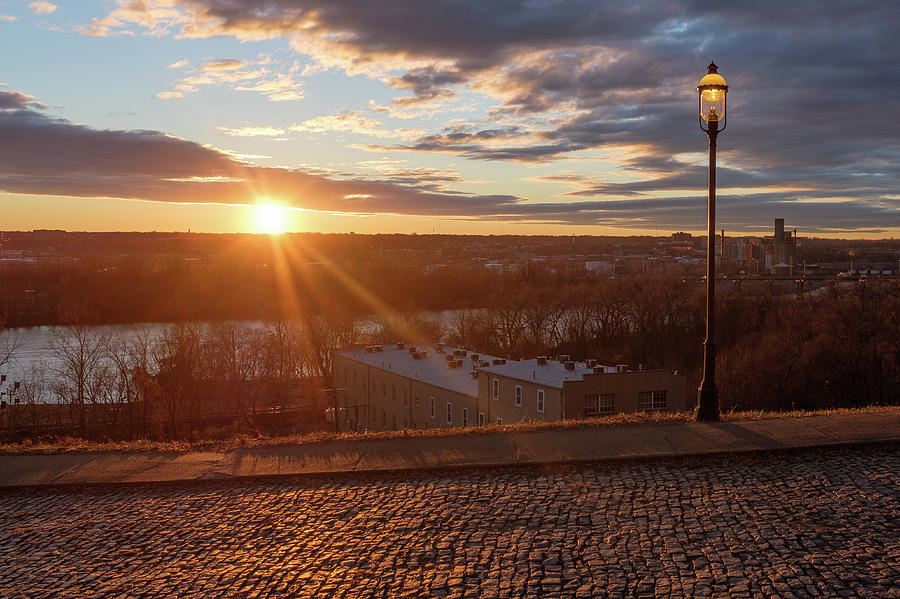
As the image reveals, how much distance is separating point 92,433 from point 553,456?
1162 inches

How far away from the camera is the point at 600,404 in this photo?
27.7 meters

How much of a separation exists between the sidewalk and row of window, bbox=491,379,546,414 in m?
17.9

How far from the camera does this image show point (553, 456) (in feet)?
27.0

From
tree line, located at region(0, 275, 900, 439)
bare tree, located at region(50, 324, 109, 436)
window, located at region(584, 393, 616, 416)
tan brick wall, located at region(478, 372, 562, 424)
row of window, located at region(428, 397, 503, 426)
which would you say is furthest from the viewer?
bare tree, located at region(50, 324, 109, 436)

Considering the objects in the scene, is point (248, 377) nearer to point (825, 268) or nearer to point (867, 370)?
point (867, 370)

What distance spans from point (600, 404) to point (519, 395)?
300cm

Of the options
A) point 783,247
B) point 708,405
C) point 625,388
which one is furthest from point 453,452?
point 783,247

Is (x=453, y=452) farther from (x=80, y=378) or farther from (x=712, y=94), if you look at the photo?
(x=80, y=378)

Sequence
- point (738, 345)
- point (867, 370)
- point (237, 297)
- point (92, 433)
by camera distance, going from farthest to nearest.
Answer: point (237, 297), point (738, 345), point (867, 370), point (92, 433)

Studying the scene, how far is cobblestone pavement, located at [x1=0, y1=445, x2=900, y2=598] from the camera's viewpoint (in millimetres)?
5406

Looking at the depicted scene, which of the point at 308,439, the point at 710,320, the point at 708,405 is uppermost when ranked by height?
the point at 710,320

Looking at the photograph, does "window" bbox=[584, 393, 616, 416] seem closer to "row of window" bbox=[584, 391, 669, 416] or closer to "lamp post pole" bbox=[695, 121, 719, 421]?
"row of window" bbox=[584, 391, 669, 416]

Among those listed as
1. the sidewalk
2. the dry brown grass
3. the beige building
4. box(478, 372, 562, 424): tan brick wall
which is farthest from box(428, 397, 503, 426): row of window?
the sidewalk

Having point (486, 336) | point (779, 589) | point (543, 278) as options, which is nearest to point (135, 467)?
point (779, 589)
